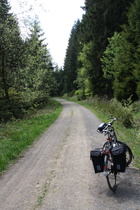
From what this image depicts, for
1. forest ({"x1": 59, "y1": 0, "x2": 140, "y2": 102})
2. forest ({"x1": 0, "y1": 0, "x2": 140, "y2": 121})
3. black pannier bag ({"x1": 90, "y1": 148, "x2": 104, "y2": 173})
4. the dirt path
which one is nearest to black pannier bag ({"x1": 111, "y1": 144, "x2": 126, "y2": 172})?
black pannier bag ({"x1": 90, "y1": 148, "x2": 104, "y2": 173})

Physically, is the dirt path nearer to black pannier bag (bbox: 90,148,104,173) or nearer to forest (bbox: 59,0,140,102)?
black pannier bag (bbox: 90,148,104,173)

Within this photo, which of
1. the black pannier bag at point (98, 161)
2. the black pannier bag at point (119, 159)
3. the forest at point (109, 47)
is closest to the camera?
the black pannier bag at point (119, 159)

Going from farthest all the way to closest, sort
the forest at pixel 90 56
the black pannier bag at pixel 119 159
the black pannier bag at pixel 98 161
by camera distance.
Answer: the forest at pixel 90 56, the black pannier bag at pixel 98 161, the black pannier bag at pixel 119 159

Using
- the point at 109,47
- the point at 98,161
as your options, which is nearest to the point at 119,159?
the point at 98,161

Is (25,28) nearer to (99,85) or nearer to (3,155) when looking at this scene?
(3,155)

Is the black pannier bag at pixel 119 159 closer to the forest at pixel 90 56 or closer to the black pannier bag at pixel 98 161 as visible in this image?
the black pannier bag at pixel 98 161

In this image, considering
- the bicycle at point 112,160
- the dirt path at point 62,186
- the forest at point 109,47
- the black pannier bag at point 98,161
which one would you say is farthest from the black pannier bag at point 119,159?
the forest at point 109,47

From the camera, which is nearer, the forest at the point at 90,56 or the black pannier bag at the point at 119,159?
the black pannier bag at the point at 119,159

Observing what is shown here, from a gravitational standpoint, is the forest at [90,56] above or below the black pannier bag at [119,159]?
above

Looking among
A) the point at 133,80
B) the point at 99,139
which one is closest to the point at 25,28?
the point at 99,139

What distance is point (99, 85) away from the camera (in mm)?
27734

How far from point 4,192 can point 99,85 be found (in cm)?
2449

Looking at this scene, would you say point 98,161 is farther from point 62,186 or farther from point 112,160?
point 62,186

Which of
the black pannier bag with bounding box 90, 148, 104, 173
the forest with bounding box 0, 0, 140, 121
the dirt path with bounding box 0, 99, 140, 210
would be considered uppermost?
the forest with bounding box 0, 0, 140, 121
